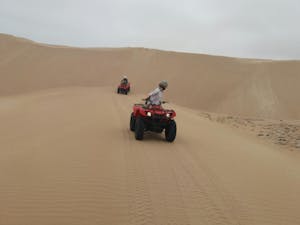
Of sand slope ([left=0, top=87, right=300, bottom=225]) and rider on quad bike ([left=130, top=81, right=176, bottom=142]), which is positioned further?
rider on quad bike ([left=130, top=81, right=176, bottom=142])

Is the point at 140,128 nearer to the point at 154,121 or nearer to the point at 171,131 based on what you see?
the point at 154,121

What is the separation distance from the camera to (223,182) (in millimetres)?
6285

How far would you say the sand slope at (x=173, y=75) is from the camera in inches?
1155

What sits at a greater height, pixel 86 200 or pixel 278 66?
pixel 278 66

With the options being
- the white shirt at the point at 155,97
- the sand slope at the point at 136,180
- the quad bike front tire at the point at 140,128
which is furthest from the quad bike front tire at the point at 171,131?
the white shirt at the point at 155,97

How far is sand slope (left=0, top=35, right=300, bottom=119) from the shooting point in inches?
1155

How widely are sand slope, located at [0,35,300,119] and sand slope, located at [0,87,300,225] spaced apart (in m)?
19.0

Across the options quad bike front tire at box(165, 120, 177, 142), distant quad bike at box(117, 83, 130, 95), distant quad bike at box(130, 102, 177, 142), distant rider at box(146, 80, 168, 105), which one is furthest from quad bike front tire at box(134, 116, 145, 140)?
distant quad bike at box(117, 83, 130, 95)

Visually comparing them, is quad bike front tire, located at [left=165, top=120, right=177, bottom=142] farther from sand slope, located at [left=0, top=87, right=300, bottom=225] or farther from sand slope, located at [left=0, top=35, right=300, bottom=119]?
sand slope, located at [left=0, top=35, right=300, bottom=119]

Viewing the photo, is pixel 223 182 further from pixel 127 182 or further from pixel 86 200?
pixel 86 200

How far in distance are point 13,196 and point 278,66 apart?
121ft

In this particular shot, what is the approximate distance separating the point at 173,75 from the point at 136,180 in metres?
31.7

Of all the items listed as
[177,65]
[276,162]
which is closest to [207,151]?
[276,162]

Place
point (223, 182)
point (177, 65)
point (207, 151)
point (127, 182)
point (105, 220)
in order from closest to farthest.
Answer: point (105, 220), point (127, 182), point (223, 182), point (207, 151), point (177, 65)
